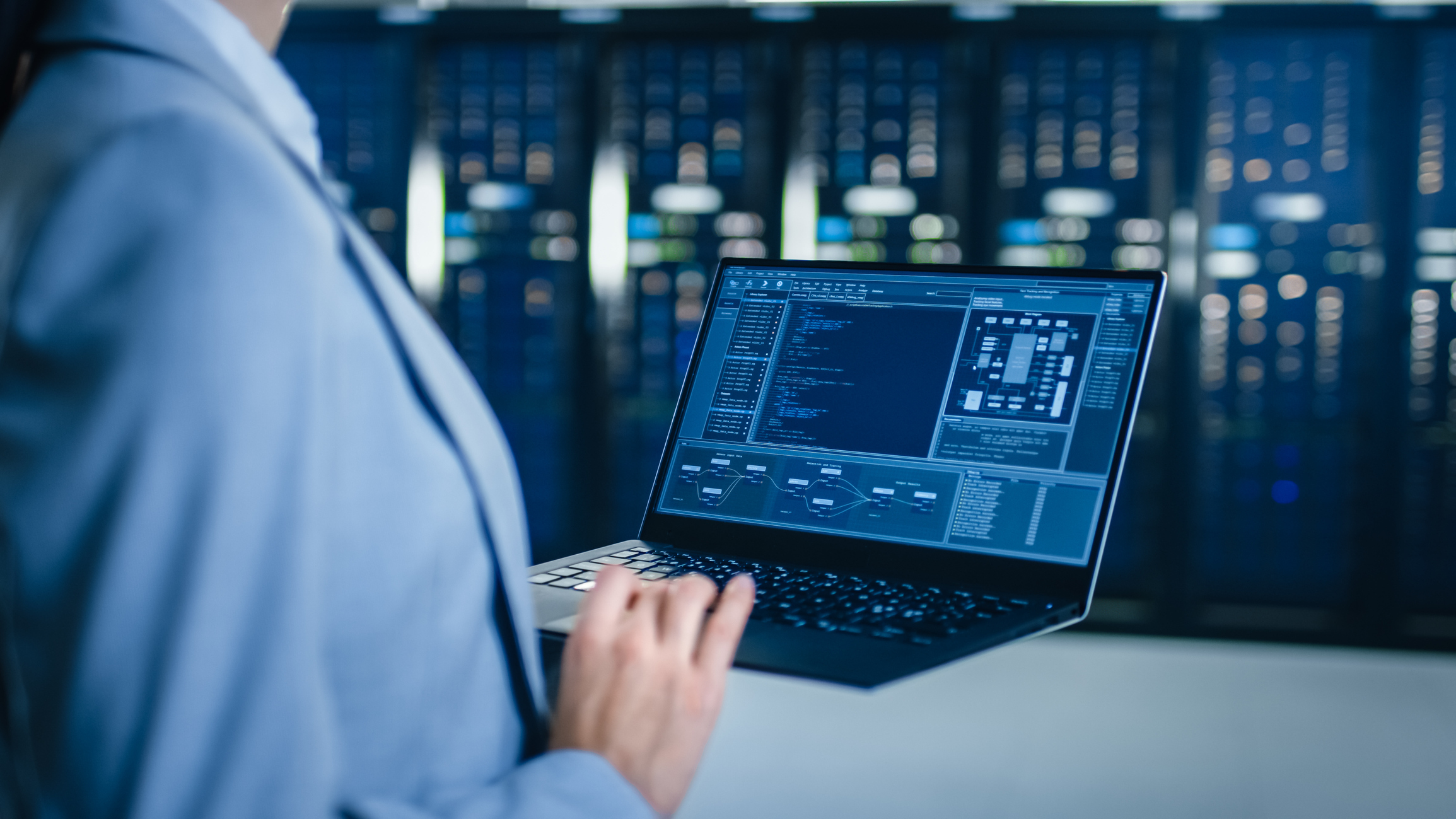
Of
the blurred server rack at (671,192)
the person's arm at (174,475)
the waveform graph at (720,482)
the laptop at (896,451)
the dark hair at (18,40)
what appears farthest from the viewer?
the blurred server rack at (671,192)

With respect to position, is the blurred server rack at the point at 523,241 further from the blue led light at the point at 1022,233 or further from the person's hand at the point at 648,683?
the person's hand at the point at 648,683

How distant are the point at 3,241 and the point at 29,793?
18cm

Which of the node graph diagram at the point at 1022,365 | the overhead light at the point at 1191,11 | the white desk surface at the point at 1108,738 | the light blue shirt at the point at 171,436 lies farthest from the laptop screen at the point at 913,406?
the overhead light at the point at 1191,11

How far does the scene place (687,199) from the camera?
10.5ft

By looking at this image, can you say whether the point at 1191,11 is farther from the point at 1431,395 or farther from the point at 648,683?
the point at 648,683

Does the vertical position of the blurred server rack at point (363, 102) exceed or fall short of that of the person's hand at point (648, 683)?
it exceeds it

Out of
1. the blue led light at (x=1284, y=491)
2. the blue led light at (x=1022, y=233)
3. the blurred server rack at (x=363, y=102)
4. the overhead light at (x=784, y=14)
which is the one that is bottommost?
the blue led light at (x=1284, y=491)

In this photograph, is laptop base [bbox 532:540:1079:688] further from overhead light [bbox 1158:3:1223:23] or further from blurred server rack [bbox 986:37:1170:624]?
overhead light [bbox 1158:3:1223:23]

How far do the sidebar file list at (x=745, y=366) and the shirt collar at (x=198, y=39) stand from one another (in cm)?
52

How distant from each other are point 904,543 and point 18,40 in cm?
63

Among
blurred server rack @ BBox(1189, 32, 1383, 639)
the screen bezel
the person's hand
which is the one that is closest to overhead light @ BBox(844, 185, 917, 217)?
blurred server rack @ BBox(1189, 32, 1383, 639)

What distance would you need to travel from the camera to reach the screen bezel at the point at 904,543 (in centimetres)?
73

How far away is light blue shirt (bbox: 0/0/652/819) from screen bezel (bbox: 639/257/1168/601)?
0.50 meters

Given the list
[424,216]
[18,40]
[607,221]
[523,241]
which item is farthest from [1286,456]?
[18,40]
